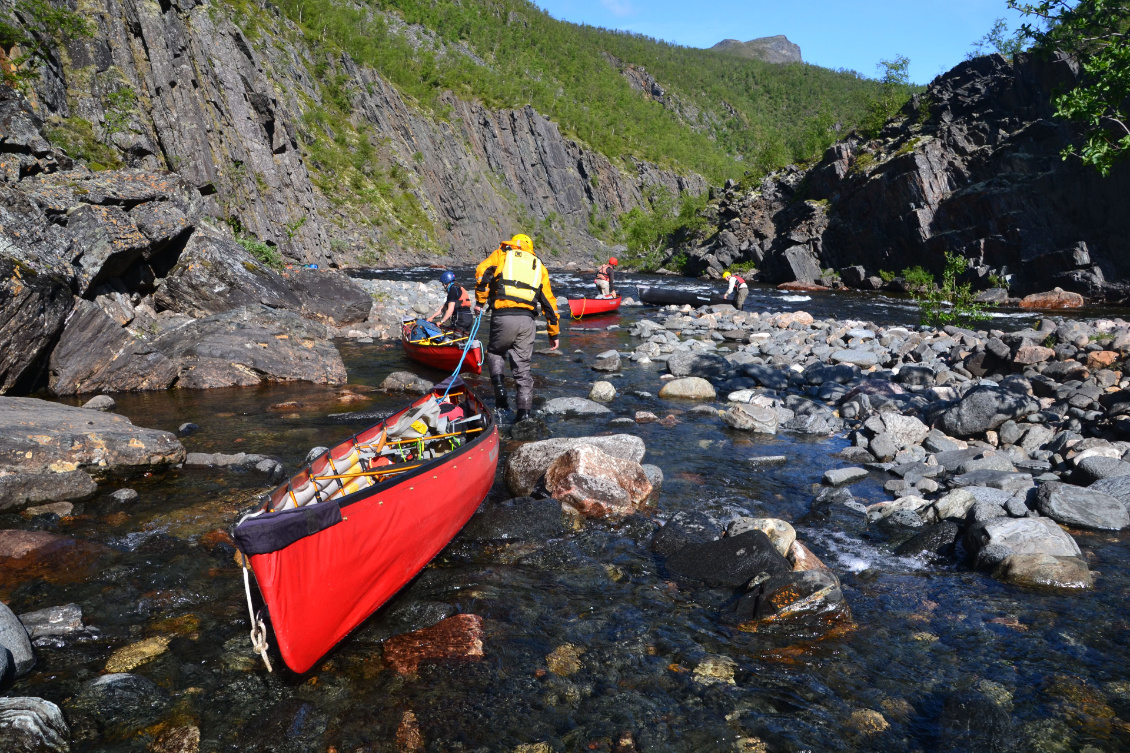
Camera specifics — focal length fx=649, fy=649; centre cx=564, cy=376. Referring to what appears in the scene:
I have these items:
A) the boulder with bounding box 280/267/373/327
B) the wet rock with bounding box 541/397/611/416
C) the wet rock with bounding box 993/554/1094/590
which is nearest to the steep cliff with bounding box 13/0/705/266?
the boulder with bounding box 280/267/373/327

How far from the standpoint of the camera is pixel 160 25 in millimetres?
29734

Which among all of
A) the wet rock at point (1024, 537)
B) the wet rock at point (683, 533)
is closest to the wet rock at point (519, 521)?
the wet rock at point (683, 533)

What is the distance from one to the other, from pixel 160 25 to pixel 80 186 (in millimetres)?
23887

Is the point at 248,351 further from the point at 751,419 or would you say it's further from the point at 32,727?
the point at 32,727

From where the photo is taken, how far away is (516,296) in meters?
8.41

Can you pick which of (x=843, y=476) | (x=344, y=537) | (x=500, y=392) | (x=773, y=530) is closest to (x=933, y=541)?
(x=773, y=530)

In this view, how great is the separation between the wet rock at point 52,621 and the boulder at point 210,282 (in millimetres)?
10138

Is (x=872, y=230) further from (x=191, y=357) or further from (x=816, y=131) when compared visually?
(x=191, y=357)

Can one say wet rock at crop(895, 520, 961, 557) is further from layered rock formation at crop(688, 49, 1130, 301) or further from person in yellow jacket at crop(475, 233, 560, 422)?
layered rock formation at crop(688, 49, 1130, 301)

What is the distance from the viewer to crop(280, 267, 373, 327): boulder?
16.7 meters

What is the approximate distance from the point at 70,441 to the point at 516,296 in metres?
4.96

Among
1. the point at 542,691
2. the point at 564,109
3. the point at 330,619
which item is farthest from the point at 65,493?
the point at 564,109

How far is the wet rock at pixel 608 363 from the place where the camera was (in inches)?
538

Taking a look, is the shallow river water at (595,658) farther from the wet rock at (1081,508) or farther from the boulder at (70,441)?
the boulder at (70,441)
